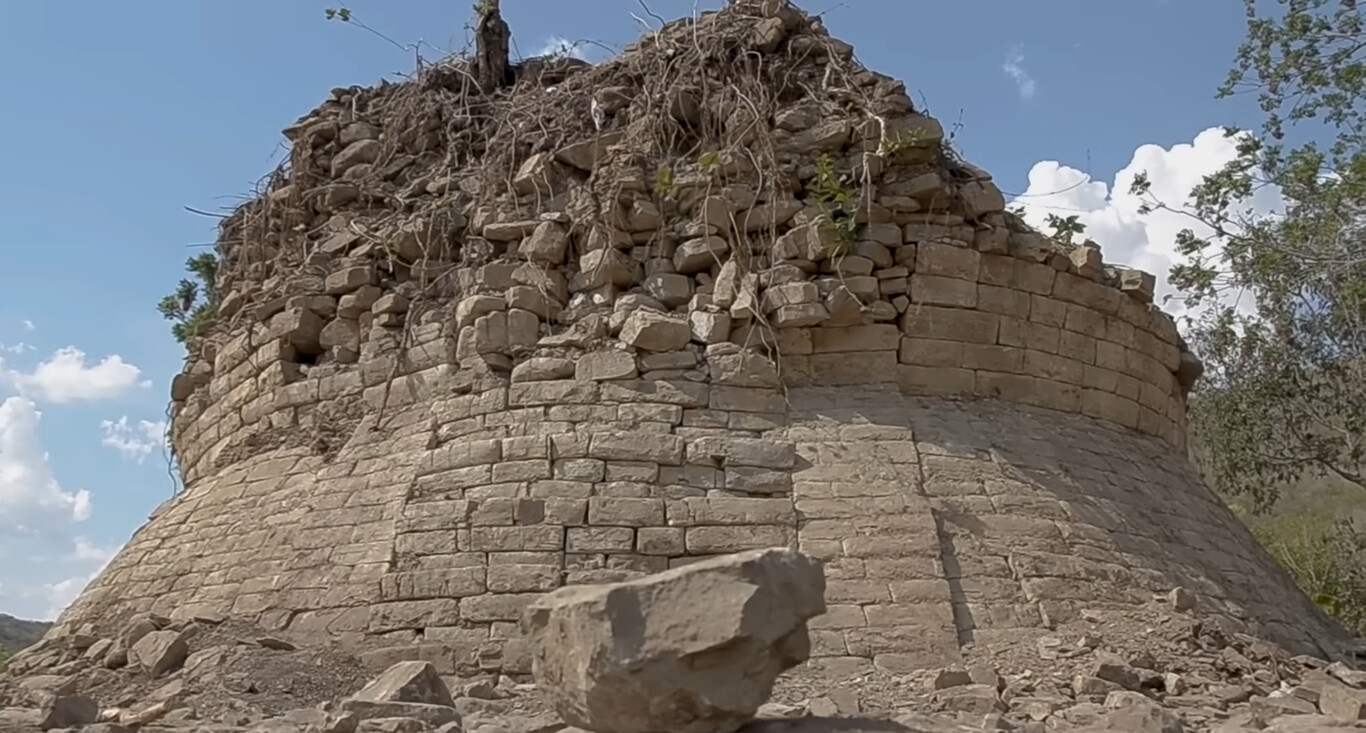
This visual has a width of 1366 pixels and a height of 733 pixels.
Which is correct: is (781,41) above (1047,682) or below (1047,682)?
above

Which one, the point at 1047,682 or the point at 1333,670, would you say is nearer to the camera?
the point at 1047,682

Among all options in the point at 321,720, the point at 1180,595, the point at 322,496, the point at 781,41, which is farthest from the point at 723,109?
the point at 321,720

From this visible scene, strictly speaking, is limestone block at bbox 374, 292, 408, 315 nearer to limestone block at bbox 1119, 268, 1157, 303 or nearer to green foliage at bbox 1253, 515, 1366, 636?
limestone block at bbox 1119, 268, 1157, 303

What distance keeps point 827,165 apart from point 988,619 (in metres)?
2.78

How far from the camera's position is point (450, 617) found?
6.07 m

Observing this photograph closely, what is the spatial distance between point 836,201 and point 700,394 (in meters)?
1.45

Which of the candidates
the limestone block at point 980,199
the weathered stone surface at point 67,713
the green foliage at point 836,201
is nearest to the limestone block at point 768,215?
the green foliage at point 836,201

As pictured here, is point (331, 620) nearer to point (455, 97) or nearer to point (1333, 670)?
point (455, 97)

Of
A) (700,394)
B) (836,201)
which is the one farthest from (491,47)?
(700,394)

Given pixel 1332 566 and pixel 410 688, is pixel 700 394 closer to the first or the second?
pixel 410 688

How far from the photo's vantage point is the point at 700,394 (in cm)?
664

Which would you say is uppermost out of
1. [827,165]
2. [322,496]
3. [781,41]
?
[781,41]

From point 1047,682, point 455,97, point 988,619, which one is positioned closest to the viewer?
point 1047,682

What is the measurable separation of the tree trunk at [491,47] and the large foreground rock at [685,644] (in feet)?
20.8
